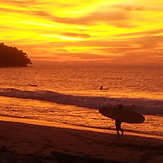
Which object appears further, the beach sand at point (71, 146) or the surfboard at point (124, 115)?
the surfboard at point (124, 115)

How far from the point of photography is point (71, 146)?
12797 millimetres

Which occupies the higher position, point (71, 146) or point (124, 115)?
point (124, 115)

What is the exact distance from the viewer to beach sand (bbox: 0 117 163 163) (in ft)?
32.1

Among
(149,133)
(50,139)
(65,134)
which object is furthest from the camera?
(149,133)

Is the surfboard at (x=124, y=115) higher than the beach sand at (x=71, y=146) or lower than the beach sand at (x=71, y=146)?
higher

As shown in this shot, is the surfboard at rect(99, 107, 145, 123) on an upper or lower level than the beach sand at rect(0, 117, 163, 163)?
upper

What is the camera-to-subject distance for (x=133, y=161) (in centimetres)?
1080

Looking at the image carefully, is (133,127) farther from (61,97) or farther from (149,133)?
(61,97)

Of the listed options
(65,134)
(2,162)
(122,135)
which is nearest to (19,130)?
(65,134)

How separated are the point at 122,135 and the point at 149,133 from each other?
2257 mm

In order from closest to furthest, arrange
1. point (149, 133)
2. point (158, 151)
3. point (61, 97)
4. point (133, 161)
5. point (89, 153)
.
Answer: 1. point (133, 161)
2. point (89, 153)
3. point (158, 151)
4. point (149, 133)
5. point (61, 97)

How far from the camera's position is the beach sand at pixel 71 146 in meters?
9.80

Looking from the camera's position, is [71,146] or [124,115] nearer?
[71,146]

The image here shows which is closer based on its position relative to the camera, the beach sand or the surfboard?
the beach sand
